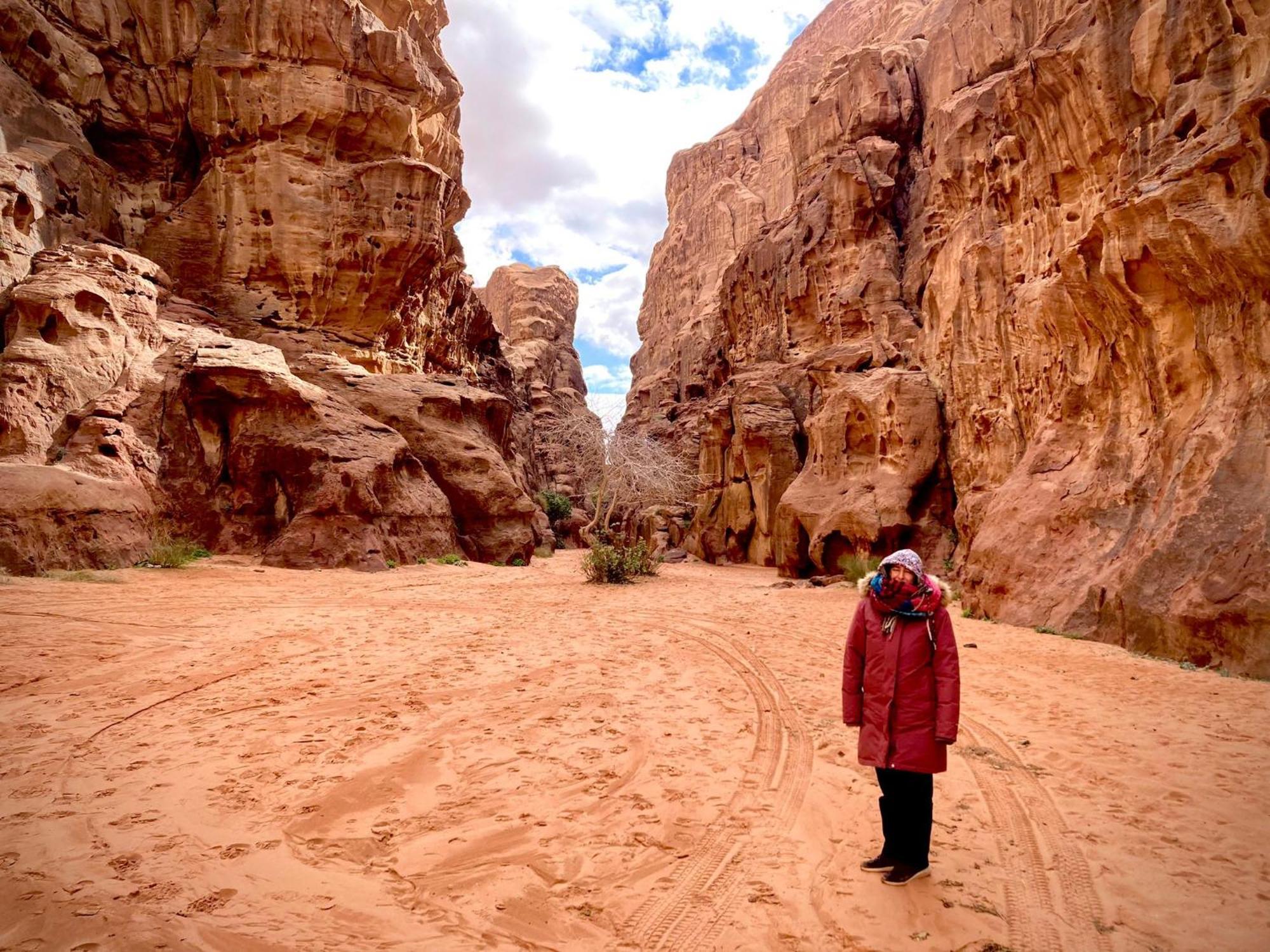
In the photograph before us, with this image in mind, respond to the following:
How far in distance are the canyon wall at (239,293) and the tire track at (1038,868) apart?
44.6ft

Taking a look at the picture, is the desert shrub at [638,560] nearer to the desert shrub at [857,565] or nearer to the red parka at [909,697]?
the desert shrub at [857,565]

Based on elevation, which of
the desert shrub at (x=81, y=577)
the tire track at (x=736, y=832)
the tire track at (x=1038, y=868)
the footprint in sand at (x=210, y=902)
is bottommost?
the footprint in sand at (x=210, y=902)

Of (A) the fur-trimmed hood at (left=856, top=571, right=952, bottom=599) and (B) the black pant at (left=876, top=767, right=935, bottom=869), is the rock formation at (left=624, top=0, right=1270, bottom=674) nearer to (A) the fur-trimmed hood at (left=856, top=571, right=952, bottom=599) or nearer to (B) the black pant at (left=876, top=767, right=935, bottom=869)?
(A) the fur-trimmed hood at (left=856, top=571, right=952, bottom=599)

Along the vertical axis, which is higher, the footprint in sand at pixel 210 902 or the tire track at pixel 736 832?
the tire track at pixel 736 832

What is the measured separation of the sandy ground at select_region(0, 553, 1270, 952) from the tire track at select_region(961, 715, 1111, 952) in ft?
0.06

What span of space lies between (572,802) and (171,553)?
12348mm

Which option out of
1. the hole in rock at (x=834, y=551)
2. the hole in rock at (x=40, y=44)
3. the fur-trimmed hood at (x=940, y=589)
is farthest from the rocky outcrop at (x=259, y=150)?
the fur-trimmed hood at (x=940, y=589)

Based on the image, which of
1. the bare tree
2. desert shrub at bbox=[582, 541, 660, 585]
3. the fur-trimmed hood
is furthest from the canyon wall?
the fur-trimmed hood

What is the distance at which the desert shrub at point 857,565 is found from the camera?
16.5 m

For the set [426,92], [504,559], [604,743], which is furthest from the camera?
[426,92]

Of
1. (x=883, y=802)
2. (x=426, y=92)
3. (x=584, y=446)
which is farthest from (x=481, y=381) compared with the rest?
(x=883, y=802)

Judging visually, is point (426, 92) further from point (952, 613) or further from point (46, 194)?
point (952, 613)

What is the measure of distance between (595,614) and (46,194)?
19.4 meters

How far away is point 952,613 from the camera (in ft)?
38.8
